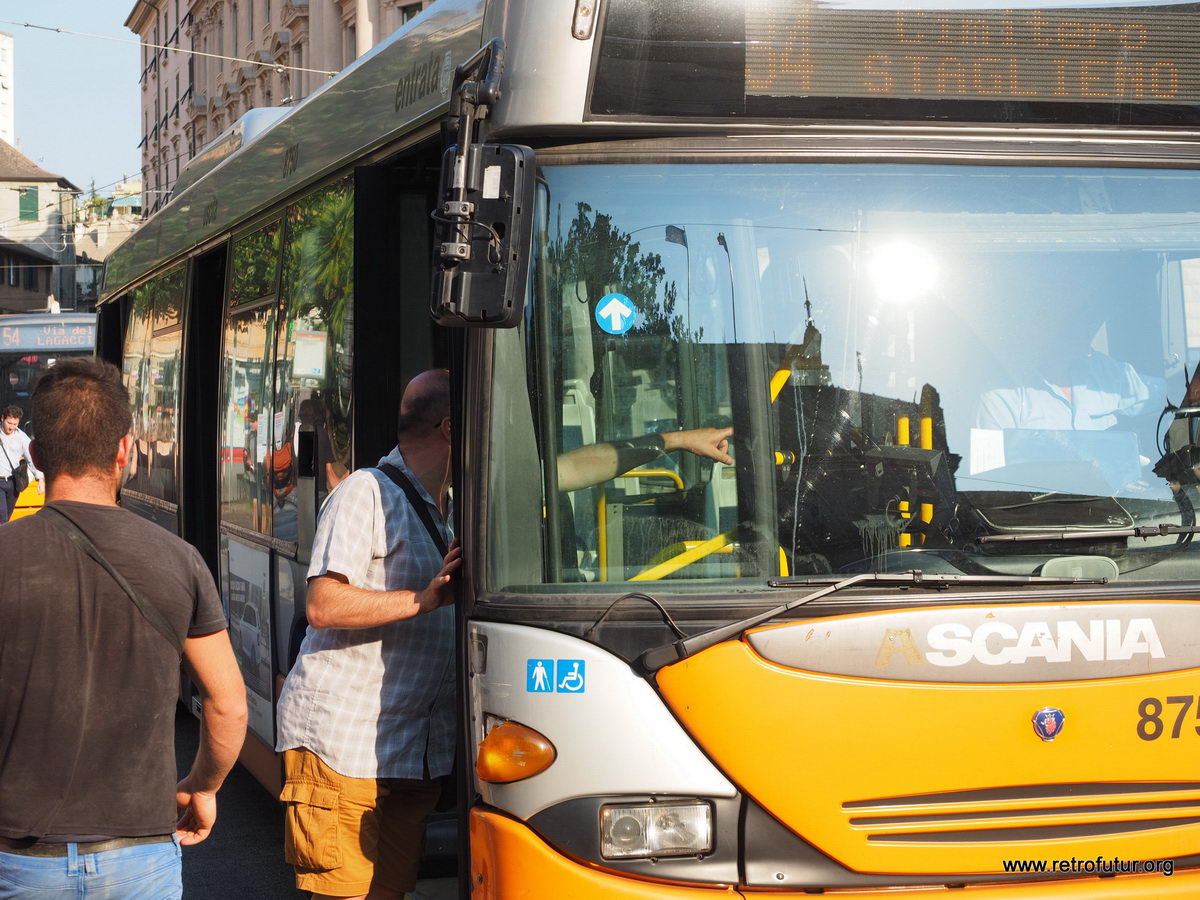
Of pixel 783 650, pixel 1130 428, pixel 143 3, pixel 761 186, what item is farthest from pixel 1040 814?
pixel 143 3

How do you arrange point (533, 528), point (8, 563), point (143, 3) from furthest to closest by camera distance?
point (143, 3) → point (533, 528) → point (8, 563)

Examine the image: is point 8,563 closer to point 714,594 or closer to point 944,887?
point 714,594

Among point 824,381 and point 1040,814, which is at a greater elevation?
point 824,381

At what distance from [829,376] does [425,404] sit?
1231 mm

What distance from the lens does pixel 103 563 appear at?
2.87m

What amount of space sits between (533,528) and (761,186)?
39.5 inches

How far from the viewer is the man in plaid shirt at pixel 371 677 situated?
397 centimetres

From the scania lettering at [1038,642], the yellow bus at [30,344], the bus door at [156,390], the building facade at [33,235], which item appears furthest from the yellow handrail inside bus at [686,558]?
the building facade at [33,235]

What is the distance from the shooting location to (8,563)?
2.85 meters

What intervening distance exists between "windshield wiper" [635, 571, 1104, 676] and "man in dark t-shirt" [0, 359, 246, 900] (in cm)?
97

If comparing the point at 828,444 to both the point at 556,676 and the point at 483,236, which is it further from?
the point at 483,236

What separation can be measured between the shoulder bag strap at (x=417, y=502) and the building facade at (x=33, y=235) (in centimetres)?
8101

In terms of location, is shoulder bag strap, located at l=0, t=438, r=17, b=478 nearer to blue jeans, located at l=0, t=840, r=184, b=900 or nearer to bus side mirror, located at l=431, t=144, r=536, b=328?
bus side mirror, located at l=431, t=144, r=536, b=328

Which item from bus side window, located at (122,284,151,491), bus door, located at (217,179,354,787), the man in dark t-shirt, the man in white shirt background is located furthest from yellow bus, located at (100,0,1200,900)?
the man in white shirt background
